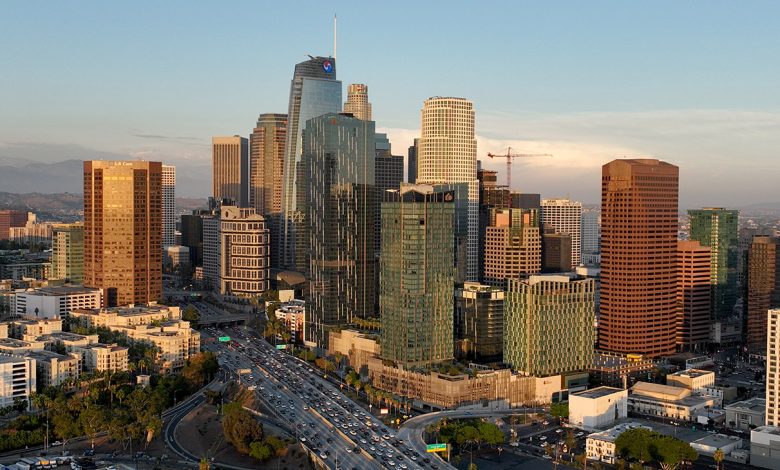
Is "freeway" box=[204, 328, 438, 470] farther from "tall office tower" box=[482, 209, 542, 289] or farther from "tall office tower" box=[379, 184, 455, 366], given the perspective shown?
"tall office tower" box=[482, 209, 542, 289]

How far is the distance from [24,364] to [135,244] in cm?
5993

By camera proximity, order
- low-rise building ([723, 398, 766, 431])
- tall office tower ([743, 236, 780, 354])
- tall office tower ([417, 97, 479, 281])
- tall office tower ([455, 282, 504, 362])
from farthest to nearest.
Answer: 1. tall office tower ([417, 97, 479, 281])
2. tall office tower ([743, 236, 780, 354])
3. tall office tower ([455, 282, 504, 362])
4. low-rise building ([723, 398, 766, 431])

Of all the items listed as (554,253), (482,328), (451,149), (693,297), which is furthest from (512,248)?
(451,149)

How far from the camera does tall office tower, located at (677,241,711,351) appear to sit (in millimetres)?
152625

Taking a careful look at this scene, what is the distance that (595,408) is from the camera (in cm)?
10531

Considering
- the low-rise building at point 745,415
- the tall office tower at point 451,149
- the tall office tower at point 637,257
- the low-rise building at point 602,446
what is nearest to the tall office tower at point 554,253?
the tall office tower at point 451,149

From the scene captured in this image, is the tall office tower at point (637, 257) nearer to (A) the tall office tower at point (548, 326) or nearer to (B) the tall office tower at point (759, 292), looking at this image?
(A) the tall office tower at point (548, 326)

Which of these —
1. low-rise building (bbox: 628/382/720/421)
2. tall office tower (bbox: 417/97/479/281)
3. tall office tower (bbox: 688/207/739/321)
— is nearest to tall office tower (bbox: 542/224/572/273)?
tall office tower (bbox: 417/97/479/281)

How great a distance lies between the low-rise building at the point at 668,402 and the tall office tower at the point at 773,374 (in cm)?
1222

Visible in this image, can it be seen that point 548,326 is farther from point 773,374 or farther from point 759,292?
point 759,292

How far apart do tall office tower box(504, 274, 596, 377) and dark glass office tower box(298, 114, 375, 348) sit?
32.5m

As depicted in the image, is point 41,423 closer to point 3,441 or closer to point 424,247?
point 3,441

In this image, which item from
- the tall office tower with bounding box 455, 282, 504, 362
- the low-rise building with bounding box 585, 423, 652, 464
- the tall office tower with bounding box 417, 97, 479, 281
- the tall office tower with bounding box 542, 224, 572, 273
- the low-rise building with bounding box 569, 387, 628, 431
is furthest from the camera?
the tall office tower with bounding box 417, 97, 479, 281

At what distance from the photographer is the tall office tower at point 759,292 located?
513ft
